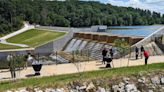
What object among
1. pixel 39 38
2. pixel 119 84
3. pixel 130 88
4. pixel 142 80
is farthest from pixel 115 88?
pixel 39 38

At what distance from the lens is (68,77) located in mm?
19156

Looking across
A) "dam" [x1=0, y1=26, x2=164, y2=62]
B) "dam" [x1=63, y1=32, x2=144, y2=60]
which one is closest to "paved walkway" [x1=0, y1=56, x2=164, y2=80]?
"dam" [x1=0, y1=26, x2=164, y2=62]

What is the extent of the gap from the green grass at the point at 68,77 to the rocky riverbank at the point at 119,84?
266mm

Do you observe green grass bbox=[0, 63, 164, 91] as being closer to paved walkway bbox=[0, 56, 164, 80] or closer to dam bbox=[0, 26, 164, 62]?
paved walkway bbox=[0, 56, 164, 80]

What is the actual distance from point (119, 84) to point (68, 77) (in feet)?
9.18

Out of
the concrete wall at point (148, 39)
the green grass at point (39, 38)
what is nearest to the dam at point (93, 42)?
the concrete wall at point (148, 39)

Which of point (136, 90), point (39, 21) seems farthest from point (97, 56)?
point (39, 21)

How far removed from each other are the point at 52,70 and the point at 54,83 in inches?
→ 187

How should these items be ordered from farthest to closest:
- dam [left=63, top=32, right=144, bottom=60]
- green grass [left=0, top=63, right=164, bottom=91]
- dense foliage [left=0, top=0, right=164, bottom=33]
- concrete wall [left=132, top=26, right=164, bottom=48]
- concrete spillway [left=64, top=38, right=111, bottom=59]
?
dense foliage [left=0, top=0, right=164, bottom=33]
concrete spillway [left=64, top=38, right=111, bottom=59]
dam [left=63, top=32, right=144, bottom=60]
concrete wall [left=132, top=26, right=164, bottom=48]
green grass [left=0, top=63, right=164, bottom=91]

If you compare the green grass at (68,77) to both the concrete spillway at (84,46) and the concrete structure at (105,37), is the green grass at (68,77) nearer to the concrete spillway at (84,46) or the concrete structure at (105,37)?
the concrete spillway at (84,46)

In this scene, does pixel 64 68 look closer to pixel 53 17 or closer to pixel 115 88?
pixel 115 88

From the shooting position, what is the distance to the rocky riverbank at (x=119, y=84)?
1791 cm

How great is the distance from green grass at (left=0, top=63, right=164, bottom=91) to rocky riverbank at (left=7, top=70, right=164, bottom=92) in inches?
10.5

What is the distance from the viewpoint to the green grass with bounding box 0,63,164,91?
1770 cm
